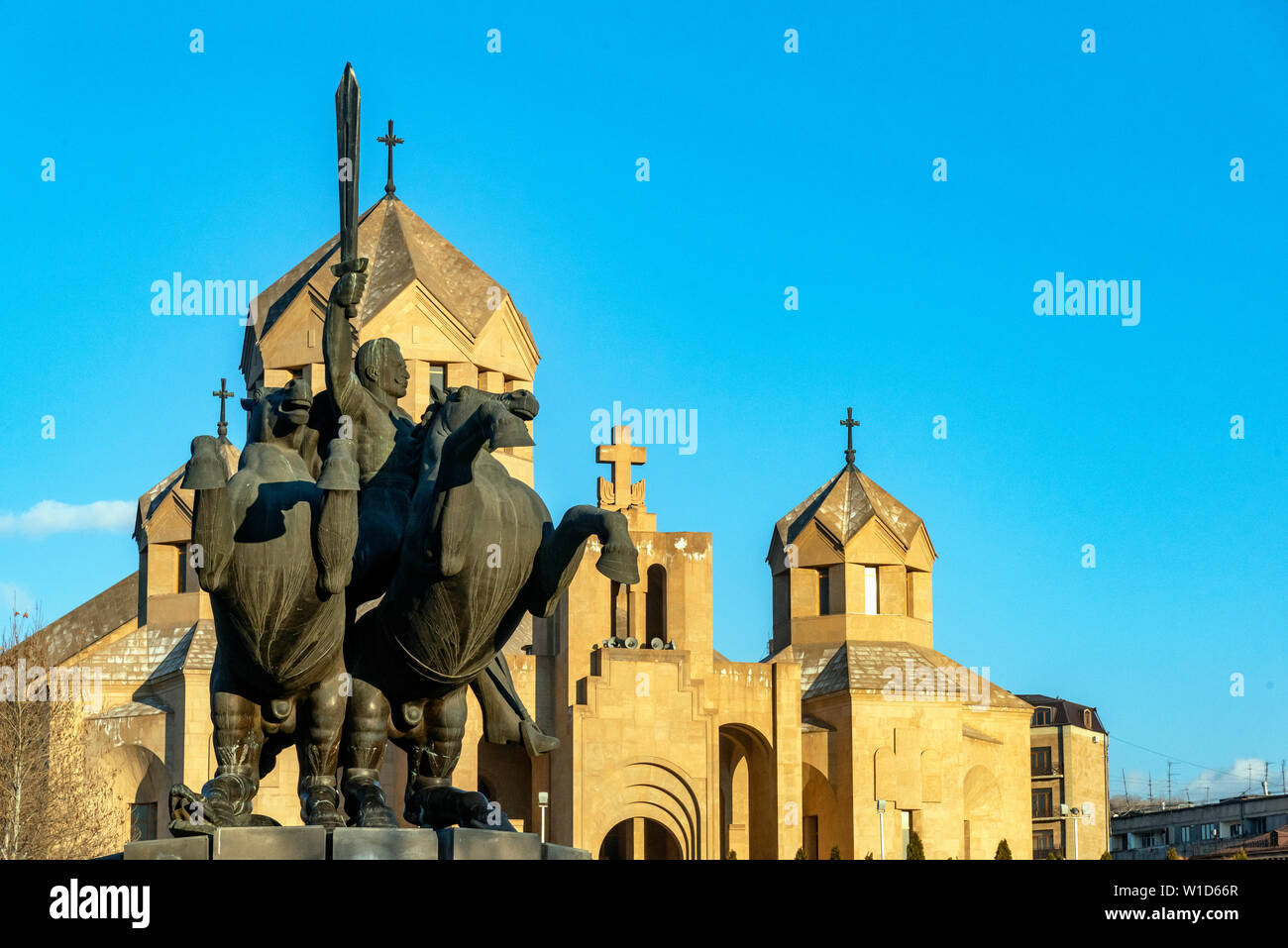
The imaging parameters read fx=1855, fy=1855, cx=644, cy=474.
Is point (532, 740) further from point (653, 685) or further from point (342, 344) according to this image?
point (653, 685)

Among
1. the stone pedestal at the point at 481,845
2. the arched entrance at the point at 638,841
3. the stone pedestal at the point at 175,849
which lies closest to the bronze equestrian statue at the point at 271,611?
the stone pedestal at the point at 175,849

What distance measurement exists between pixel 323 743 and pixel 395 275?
3190cm

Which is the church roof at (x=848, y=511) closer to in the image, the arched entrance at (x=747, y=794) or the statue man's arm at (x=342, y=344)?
the arched entrance at (x=747, y=794)

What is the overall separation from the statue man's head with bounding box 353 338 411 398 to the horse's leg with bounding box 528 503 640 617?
150 centimetres

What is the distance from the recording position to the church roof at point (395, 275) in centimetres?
4028

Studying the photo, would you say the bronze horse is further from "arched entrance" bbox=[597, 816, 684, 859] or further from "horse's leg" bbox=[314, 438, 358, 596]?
"arched entrance" bbox=[597, 816, 684, 859]

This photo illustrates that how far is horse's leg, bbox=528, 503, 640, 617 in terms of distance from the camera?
29.2ft

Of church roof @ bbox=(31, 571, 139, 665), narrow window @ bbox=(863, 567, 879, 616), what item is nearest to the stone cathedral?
narrow window @ bbox=(863, 567, 879, 616)

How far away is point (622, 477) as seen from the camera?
42281mm

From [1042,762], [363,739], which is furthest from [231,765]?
[1042,762]

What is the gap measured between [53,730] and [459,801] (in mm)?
28417
